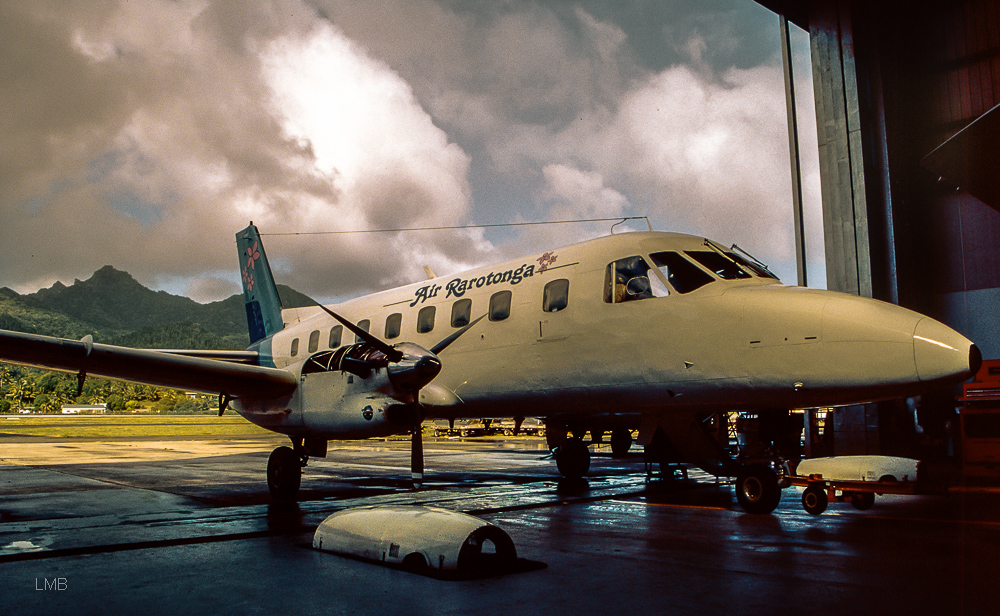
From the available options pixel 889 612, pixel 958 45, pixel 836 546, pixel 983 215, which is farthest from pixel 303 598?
pixel 958 45

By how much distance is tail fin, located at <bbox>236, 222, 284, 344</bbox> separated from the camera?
678 inches

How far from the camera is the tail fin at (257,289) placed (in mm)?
17219

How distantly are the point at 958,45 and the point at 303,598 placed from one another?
1893cm

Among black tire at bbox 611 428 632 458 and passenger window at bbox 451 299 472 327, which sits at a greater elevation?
passenger window at bbox 451 299 472 327

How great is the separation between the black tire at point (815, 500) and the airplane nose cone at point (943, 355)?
2.61 metres

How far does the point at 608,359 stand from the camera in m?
9.12

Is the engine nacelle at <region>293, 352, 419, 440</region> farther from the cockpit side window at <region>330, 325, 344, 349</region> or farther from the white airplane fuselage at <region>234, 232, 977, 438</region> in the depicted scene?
the cockpit side window at <region>330, 325, 344, 349</region>

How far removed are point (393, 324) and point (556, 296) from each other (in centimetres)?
382

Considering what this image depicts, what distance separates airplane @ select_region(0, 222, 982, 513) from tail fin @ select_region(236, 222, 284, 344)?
19.4ft

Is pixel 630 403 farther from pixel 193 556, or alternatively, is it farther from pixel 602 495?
pixel 193 556

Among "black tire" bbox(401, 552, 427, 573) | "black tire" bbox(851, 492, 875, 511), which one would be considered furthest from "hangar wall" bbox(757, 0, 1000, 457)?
"black tire" bbox(401, 552, 427, 573)

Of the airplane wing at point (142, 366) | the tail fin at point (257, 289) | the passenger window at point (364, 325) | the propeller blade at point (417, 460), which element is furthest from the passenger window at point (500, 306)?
the tail fin at point (257, 289)

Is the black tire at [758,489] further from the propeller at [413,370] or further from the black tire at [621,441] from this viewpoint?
the black tire at [621,441]

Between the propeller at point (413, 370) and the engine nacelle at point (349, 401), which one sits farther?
the engine nacelle at point (349, 401)
